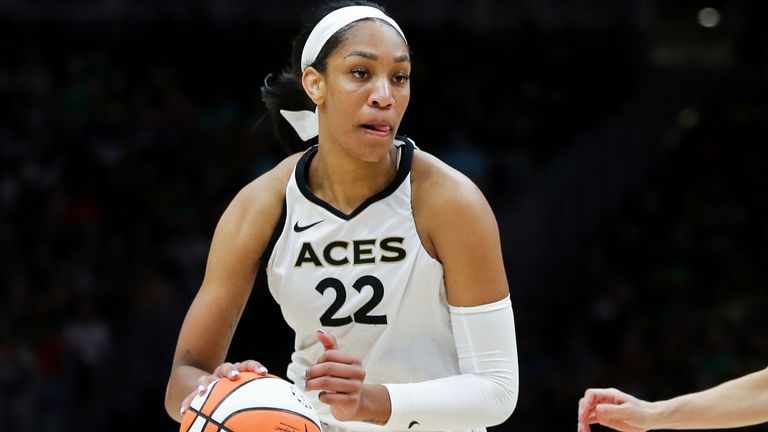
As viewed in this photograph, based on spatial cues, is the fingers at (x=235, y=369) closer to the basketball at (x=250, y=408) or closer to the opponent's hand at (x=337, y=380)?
the basketball at (x=250, y=408)

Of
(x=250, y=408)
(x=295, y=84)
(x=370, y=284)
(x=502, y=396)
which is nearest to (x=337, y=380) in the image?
(x=250, y=408)

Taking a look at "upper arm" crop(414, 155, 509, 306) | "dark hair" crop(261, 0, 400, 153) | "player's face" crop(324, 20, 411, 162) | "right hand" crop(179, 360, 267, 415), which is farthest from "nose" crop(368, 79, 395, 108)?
"right hand" crop(179, 360, 267, 415)

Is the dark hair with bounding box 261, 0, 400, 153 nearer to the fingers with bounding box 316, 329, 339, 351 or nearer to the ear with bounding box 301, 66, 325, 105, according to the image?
the ear with bounding box 301, 66, 325, 105

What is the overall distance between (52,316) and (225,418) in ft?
21.4

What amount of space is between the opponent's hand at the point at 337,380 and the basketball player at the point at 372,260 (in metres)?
0.20

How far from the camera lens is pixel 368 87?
3.38m

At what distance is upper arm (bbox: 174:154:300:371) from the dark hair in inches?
14.7

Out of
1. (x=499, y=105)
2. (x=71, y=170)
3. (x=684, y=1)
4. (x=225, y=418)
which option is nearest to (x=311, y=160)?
(x=225, y=418)

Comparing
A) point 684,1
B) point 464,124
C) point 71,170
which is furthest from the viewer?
point 684,1

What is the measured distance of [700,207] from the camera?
Result: 10.6 metres

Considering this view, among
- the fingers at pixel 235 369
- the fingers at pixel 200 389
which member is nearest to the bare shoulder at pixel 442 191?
the fingers at pixel 235 369

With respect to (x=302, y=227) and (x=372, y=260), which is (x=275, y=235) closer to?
(x=302, y=227)

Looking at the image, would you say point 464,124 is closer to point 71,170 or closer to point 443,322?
point 71,170

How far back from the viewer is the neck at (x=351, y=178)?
3564mm
